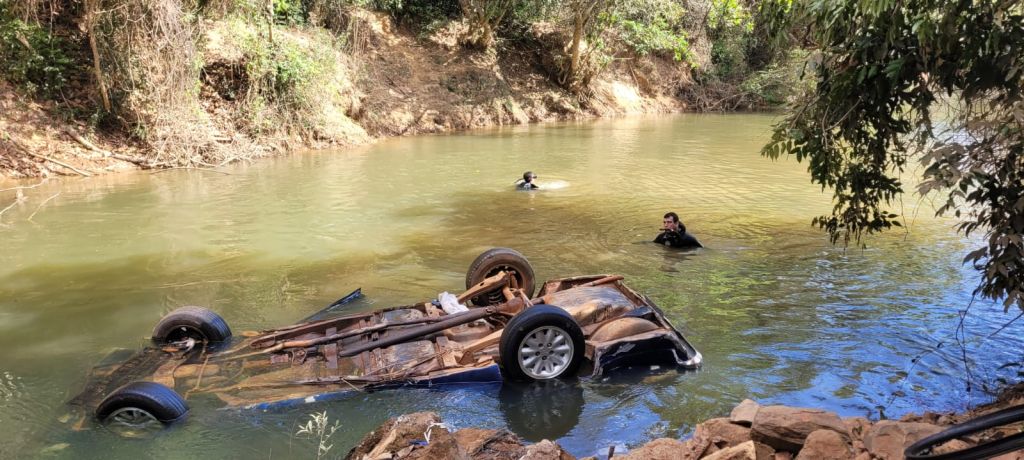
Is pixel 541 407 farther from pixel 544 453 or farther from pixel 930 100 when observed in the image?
pixel 930 100

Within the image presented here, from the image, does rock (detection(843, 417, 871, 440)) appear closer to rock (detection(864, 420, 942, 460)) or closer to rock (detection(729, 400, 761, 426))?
rock (detection(864, 420, 942, 460))

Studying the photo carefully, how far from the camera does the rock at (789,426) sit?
4162 millimetres

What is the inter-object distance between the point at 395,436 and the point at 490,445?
0.59 meters

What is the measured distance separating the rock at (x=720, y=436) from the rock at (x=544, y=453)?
0.85 m

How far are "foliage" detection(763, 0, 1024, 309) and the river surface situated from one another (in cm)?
189

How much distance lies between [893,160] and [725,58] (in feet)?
141

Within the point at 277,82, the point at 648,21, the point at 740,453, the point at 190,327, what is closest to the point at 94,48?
the point at 277,82

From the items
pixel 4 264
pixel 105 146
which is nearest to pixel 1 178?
pixel 105 146

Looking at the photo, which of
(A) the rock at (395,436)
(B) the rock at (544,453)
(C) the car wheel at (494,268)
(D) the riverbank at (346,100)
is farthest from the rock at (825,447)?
(D) the riverbank at (346,100)

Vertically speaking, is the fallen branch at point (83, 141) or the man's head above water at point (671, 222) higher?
the fallen branch at point (83, 141)

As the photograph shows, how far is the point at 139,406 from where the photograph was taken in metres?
5.17

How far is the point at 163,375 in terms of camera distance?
604cm

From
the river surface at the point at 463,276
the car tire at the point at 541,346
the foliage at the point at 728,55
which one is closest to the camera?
the river surface at the point at 463,276

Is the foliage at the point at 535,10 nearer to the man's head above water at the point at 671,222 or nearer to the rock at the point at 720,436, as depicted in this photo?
the man's head above water at the point at 671,222
